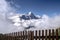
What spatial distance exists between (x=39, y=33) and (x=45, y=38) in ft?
1.58

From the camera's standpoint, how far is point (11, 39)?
14609 mm

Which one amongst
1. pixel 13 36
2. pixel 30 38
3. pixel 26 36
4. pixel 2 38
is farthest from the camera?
pixel 2 38

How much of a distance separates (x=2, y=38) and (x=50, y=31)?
30.3ft

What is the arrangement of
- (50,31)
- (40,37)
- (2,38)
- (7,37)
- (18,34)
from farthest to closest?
(2,38) < (7,37) < (18,34) < (40,37) < (50,31)

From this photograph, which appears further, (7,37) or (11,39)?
(7,37)

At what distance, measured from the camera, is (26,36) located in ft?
37.2

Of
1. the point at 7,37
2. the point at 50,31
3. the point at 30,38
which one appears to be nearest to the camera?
the point at 50,31

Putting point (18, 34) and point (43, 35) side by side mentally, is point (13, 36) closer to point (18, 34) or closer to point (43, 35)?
point (18, 34)

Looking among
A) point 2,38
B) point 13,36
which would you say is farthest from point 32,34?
point 2,38

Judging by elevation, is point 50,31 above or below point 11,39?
above

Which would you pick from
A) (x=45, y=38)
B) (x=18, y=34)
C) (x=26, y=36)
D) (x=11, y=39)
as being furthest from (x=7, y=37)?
(x=45, y=38)

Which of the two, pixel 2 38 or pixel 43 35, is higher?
pixel 43 35

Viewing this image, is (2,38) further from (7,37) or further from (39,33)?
(39,33)

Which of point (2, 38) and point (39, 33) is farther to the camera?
point (2, 38)
